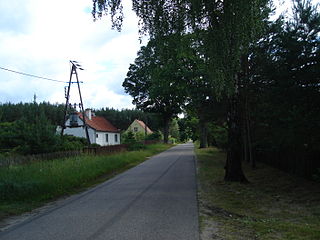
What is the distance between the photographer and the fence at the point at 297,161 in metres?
12.2

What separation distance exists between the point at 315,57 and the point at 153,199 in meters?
6.41

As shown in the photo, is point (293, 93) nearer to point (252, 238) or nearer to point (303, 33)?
point (303, 33)

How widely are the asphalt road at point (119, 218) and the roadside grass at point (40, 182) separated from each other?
0.96 m

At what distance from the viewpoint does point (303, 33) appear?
36.6 feet

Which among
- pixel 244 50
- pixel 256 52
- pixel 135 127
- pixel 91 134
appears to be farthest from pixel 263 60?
pixel 135 127

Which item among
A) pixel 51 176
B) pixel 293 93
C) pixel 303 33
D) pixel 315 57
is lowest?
pixel 51 176

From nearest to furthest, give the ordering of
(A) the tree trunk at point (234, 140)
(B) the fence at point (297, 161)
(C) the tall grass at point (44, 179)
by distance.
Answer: (C) the tall grass at point (44, 179) < (B) the fence at point (297, 161) < (A) the tree trunk at point (234, 140)

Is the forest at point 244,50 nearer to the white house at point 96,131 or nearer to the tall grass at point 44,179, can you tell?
the tall grass at point 44,179

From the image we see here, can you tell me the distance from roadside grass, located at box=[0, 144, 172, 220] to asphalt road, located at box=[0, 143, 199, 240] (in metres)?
0.96

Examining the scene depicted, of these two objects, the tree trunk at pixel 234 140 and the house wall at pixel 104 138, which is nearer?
the tree trunk at pixel 234 140

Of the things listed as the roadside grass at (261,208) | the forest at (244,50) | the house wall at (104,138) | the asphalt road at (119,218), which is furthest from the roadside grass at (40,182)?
the house wall at (104,138)

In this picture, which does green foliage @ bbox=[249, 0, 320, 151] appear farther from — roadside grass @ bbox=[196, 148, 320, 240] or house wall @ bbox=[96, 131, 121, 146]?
house wall @ bbox=[96, 131, 121, 146]

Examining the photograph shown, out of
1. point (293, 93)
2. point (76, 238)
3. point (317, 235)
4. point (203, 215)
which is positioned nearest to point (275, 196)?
point (293, 93)

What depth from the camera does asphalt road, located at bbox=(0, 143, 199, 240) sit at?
6164 mm
